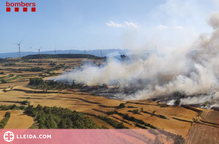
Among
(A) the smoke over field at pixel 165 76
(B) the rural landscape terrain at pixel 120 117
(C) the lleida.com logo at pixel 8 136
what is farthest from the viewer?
(A) the smoke over field at pixel 165 76

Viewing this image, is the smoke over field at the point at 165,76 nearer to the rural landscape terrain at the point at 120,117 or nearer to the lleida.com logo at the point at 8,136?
the rural landscape terrain at the point at 120,117

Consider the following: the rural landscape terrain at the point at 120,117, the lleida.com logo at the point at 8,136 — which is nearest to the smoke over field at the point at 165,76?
the rural landscape terrain at the point at 120,117

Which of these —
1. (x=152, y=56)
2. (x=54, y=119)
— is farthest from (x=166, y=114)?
(x=152, y=56)

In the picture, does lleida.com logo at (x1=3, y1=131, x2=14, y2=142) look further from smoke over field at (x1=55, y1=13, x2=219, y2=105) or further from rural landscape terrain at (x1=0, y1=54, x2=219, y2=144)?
smoke over field at (x1=55, y1=13, x2=219, y2=105)

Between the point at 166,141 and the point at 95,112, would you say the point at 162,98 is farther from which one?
the point at 166,141

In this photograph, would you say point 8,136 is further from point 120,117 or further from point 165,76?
point 165,76

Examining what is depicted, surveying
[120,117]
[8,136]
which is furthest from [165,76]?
[8,136]
